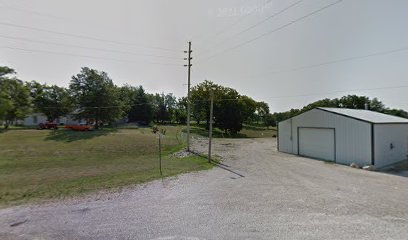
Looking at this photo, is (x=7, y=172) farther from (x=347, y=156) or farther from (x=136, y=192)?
(x=347, y=156)

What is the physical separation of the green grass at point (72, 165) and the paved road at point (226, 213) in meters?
1.89

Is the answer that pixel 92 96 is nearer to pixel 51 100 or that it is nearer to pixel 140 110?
pixel 51 100

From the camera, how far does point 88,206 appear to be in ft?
22.5

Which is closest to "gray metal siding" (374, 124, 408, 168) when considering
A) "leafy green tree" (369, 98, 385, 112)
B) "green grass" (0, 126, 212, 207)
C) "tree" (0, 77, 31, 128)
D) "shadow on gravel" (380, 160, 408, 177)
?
"shadow on gravel" (380, 160, 408, 177)

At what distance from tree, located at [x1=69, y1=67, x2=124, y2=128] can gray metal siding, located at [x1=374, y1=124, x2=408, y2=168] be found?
133ft

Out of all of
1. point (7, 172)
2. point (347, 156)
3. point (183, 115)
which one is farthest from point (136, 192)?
point (183, 115)

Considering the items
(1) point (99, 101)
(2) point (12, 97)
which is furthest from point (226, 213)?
(1) point (99, 101)

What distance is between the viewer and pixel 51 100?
45.2m

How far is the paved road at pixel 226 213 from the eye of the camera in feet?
16.4

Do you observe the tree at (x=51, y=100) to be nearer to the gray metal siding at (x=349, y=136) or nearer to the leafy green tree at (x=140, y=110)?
the leafy green tree at (x=140, y=110)

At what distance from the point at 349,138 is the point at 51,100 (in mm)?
50644

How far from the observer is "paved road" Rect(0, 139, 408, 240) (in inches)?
197

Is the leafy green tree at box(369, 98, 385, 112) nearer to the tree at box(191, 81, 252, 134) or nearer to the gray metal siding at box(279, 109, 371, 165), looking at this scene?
the tree at box(191, 81, 252, 134)

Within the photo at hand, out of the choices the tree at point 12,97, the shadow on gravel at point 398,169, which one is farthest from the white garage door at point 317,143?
the tree at point 12,97
